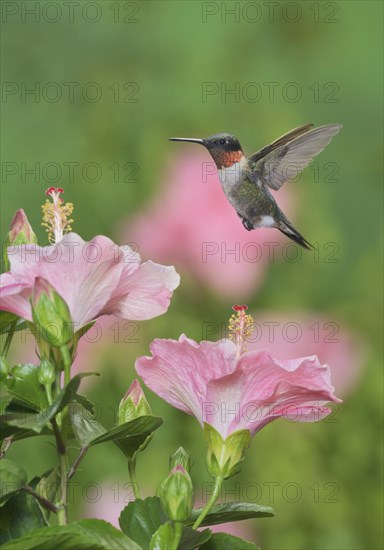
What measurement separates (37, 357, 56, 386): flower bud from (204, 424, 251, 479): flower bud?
8cm

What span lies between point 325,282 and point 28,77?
2.44 ft

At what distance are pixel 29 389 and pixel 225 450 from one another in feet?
0.28

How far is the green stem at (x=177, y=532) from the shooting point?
0.32 metres

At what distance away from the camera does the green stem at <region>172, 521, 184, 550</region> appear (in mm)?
324

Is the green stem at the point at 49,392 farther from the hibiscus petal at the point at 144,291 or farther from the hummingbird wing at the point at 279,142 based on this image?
the hummingbird wing at the point at 279,142

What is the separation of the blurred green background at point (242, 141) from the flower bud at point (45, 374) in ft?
1.28

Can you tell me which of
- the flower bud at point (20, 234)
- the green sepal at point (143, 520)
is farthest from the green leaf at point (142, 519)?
the flower bud at point (20, 234)

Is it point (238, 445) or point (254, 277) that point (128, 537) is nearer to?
point (238, 445)

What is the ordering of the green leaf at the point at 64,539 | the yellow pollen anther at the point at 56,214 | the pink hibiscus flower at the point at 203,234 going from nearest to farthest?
the green leaf at the point at 64,539 → the yellow pollen anther at the point at 56,214 → the pink hibiscus flower at the point at 203,234

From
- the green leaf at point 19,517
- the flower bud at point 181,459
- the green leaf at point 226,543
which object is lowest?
the green leaf at point 226,543

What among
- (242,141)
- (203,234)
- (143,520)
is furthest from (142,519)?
(242,141)

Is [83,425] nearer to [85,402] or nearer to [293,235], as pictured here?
[85,402]

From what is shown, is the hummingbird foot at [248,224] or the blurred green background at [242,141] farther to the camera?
the blurred green background at [242,141]

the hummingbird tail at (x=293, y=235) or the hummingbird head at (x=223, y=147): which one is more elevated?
the hummingbird head at (x=223, y=147)
